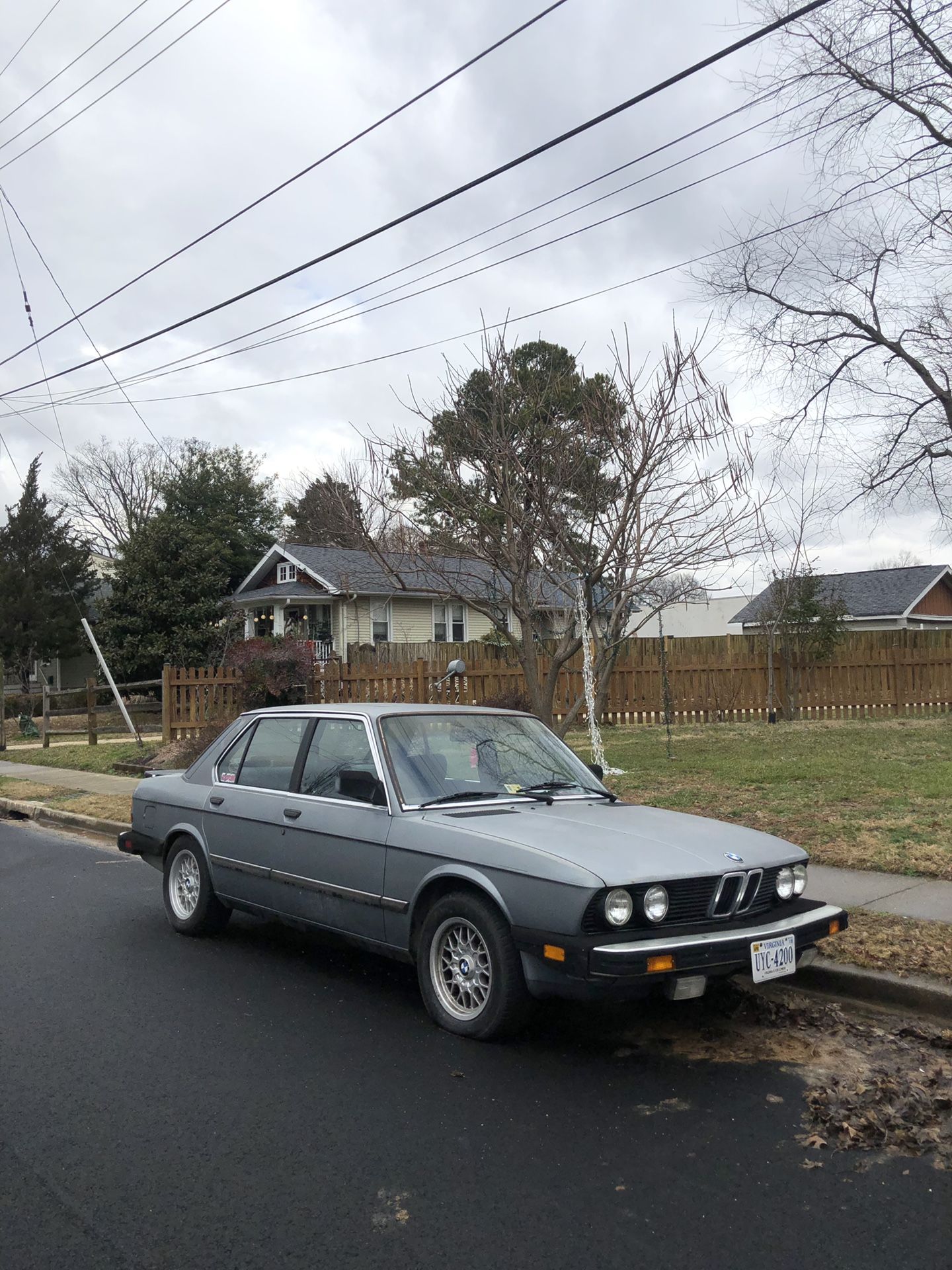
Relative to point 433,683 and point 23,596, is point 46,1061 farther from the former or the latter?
point 23,596

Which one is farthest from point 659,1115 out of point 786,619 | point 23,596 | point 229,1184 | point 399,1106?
point 23,596

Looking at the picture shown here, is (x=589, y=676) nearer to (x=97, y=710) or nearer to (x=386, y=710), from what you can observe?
(x=386, y=710)

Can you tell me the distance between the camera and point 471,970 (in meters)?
4.72

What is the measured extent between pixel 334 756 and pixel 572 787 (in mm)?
1348

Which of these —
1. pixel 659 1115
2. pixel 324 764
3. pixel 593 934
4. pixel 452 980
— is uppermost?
pixel 324 764

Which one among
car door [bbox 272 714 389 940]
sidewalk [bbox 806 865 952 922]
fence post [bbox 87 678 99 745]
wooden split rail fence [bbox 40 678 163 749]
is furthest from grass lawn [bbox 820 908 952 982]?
fence post [bbox 87 678 99 745]

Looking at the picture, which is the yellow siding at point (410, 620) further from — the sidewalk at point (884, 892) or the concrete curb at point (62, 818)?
the sidewalk at point (884, 892)

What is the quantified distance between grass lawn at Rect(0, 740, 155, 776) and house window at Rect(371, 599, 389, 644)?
12256 mm

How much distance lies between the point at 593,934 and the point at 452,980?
3.04 feet

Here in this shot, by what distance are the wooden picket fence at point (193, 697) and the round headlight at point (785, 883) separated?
13595 millimetres

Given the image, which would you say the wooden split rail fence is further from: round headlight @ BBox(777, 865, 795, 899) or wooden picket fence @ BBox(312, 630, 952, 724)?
round headlight @ BBox(777, 865, 795, 899)

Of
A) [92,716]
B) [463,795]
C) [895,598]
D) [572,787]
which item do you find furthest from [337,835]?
[895,598]

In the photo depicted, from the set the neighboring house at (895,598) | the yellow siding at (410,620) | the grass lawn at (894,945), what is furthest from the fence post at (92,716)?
the neighboring house at (895,598)

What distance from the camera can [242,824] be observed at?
6207mm
